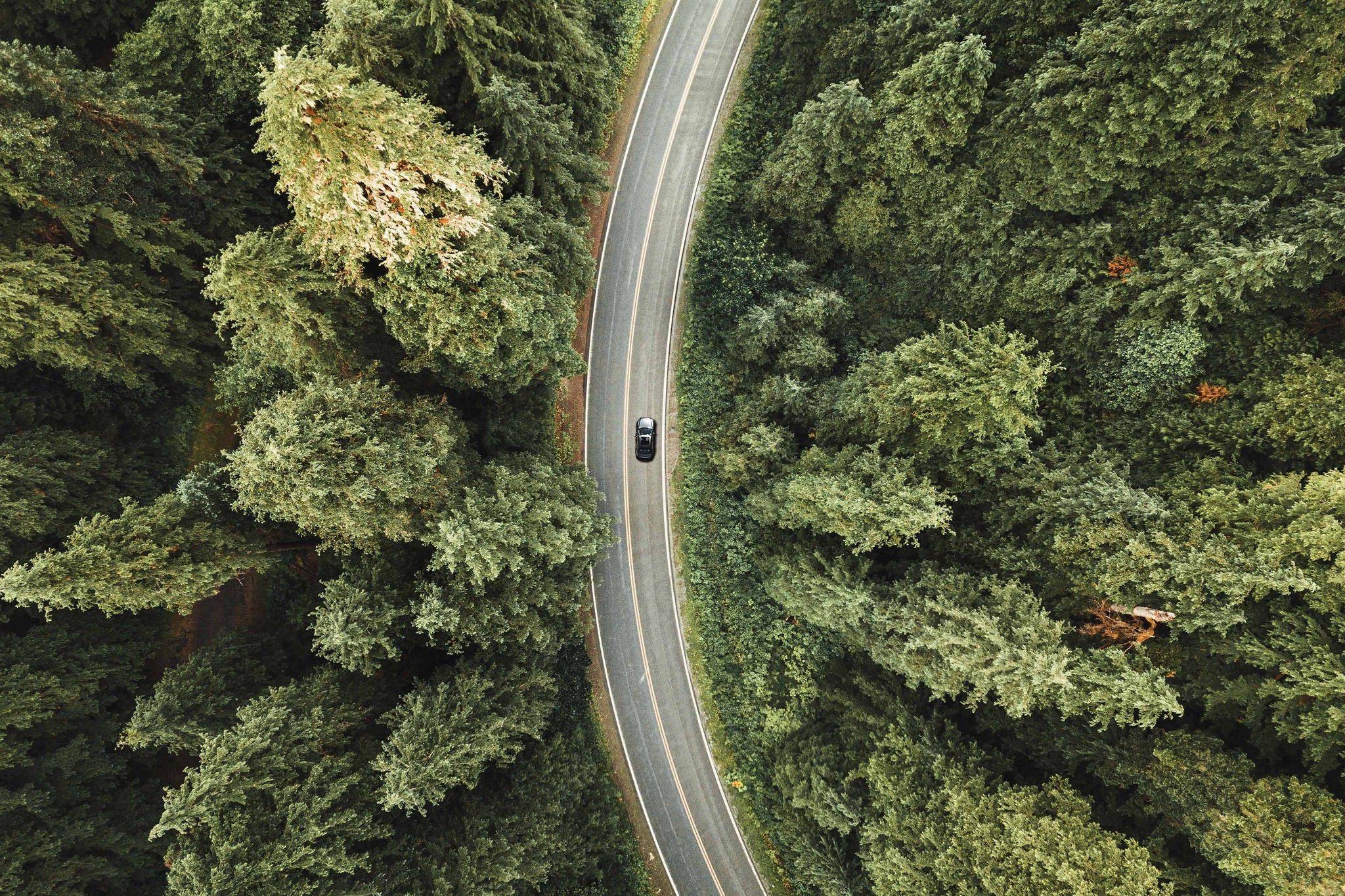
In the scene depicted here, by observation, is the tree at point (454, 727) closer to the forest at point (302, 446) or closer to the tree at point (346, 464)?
the forest at point (302, 446)

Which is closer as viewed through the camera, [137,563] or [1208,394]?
[137,563]

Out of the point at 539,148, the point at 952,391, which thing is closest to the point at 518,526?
the point at 539,148

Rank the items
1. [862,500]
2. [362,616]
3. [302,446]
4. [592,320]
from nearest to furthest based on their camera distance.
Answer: [302,446] < [362,616] < [862,500] < [592,320]

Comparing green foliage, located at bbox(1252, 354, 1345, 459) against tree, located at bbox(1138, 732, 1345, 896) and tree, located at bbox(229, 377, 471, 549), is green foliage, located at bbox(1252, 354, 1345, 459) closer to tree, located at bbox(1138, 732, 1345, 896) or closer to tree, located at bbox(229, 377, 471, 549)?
tree, located at bbox(1138, 732, 1345, 896)

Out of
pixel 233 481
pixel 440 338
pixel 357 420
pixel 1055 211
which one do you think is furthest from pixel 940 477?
pixel 233 481

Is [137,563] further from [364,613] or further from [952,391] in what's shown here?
[952,391]

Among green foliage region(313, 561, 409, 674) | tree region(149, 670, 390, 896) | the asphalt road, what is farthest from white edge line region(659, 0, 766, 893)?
tree region(149, 670, 390, 896)
